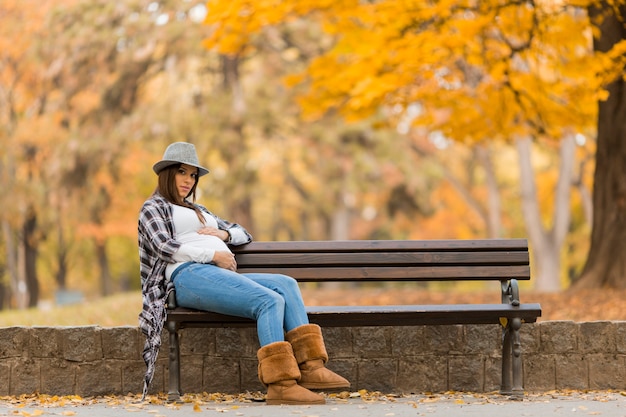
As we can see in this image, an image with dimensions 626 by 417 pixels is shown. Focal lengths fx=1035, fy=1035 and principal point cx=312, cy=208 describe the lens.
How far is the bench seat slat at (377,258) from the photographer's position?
645cm

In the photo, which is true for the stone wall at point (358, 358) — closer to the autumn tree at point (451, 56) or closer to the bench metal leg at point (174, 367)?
the bench metal leg at point (174, 367)

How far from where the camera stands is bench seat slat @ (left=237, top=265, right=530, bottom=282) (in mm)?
6410

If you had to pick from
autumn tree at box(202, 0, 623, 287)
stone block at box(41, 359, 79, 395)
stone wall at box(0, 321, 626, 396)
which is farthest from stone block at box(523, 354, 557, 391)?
Result: autumn tree at box(202, 0, 623, 287)

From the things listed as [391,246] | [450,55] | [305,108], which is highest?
[450,55]

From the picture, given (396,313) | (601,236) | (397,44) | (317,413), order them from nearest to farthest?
(317,413), (396,313), (397,44), (601,236)

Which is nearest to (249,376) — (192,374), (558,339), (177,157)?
(192,374)

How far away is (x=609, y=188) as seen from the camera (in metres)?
11.7

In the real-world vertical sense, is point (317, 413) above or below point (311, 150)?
below

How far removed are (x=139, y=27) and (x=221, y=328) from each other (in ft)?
46.8

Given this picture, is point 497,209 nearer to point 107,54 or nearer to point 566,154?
point 566,154

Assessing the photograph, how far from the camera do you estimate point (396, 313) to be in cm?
585

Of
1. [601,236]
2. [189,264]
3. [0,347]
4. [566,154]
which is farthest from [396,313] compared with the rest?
[566,154]

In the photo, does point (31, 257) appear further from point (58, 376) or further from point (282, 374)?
point (282, 374)

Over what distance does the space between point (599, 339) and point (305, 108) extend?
22.6ft
